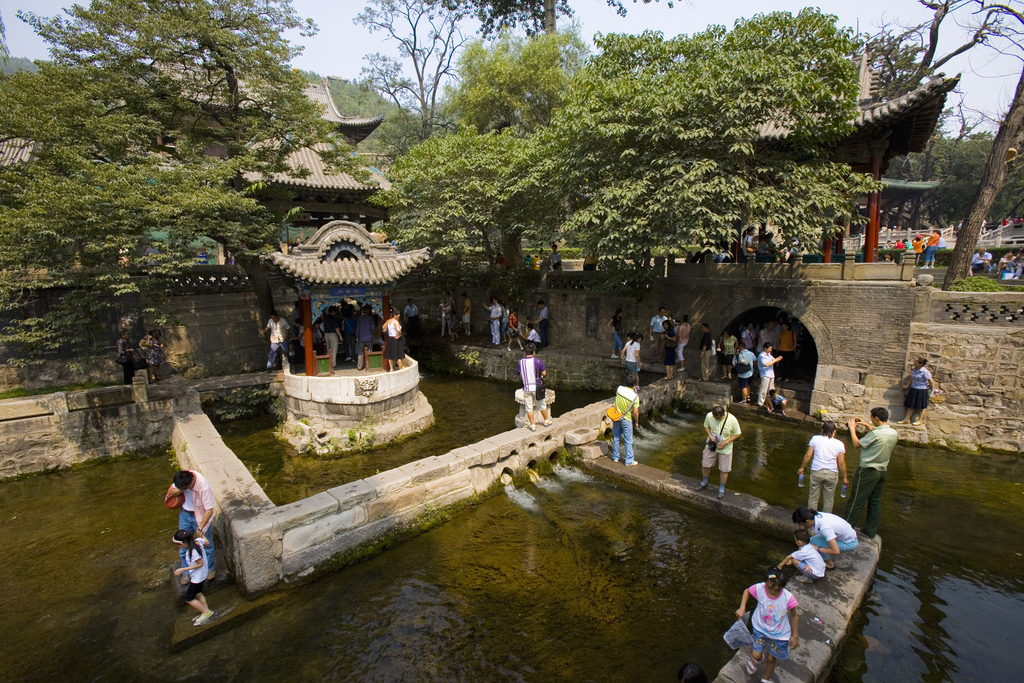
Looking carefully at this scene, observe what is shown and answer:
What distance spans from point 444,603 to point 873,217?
14144mm

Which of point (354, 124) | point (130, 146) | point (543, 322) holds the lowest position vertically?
point (543, 322)

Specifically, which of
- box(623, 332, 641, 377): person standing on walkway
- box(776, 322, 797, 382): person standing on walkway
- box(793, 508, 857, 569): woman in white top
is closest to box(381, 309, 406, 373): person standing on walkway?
box(623, 332, 641, 377): person standing on walkway

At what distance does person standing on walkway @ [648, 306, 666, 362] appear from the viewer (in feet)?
47.6

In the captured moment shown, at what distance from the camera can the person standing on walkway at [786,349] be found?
43.6ft

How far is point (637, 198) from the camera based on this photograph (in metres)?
12.2

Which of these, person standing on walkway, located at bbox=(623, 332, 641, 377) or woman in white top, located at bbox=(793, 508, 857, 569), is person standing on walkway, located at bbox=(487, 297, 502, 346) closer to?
person standing on walkway, located at bbox=(623, 332, 641, 377)

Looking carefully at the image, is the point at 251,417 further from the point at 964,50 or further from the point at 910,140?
the point at 964,50

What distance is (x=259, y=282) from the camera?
14.6 metres

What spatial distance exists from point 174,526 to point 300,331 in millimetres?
6585

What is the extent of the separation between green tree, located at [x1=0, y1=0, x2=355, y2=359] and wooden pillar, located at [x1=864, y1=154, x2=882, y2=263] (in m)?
13.7

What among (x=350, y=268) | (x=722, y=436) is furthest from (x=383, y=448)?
(x=722, y=436)

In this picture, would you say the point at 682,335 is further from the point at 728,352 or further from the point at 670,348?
the point at 728,352

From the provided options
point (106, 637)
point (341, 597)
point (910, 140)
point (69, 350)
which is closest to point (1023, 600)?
point (341, 597)

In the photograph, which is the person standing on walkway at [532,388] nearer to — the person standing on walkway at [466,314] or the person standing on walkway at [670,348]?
the person standing on walkway at [670,348]
